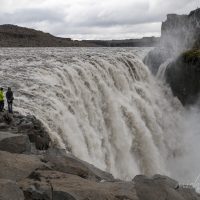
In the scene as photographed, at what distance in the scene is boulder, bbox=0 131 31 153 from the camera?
1381cm

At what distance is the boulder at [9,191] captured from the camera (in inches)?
397

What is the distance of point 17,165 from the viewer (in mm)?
12070

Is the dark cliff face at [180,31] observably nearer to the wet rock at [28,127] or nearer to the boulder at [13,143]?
the wet rock at [28,127]

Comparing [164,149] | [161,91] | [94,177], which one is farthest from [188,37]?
[94,177]

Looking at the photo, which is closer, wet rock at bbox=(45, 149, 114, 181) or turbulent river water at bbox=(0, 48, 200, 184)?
wet rock at bbox=(45, 149, 114, 181)

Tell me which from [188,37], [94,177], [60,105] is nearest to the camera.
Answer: [94,177]

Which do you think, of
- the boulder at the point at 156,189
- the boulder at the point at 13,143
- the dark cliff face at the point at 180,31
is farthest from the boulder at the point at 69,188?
the dark cliff face at the point at 180,31

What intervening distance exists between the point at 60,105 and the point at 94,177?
8921 mm

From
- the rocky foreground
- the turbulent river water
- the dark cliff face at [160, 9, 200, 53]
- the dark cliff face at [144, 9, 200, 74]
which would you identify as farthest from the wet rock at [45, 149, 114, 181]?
the dark cliff face at [160, 9, 200, 53]

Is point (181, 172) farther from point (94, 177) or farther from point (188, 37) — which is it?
point (188, 37)

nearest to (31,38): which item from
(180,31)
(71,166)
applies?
(180,31)

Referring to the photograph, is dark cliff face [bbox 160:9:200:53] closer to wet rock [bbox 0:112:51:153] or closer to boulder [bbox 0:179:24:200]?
wet rock [bbox 0:112:51:153]

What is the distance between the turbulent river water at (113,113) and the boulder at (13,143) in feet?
16.5

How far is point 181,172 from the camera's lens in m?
35.0
